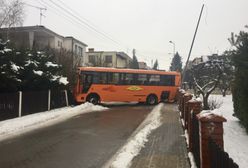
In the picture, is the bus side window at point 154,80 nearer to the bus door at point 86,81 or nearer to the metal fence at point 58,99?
the bus door at point 86,81

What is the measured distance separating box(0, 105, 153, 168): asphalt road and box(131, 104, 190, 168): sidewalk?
91cm

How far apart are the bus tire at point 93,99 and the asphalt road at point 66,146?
10.3 m

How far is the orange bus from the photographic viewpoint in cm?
2458

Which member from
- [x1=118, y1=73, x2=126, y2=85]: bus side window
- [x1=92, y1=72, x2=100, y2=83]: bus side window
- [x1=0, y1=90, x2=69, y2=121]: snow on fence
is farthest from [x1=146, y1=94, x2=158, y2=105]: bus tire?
[x1=0, y1=90, x2=69, y2=121]: snow on fence

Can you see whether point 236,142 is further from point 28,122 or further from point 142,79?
point 142,79

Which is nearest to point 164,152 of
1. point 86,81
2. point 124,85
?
point 86,81

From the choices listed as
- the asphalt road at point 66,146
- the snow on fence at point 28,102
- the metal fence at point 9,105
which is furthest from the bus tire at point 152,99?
the metal fence at point 9,105

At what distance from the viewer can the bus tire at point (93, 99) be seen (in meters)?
24.7

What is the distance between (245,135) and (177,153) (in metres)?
4.41

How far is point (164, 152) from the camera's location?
8867mm

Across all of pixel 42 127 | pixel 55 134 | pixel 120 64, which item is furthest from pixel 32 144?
pixel 120 64

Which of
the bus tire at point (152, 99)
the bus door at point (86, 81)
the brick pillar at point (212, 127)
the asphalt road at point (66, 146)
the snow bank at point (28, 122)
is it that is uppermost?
the bus door at point (86, 81)

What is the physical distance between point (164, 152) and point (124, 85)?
17156 millimetres

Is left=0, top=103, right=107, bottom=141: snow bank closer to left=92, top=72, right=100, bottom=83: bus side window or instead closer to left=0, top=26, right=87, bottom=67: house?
left=92, top=72, right=100, bottom=83: bus side window
